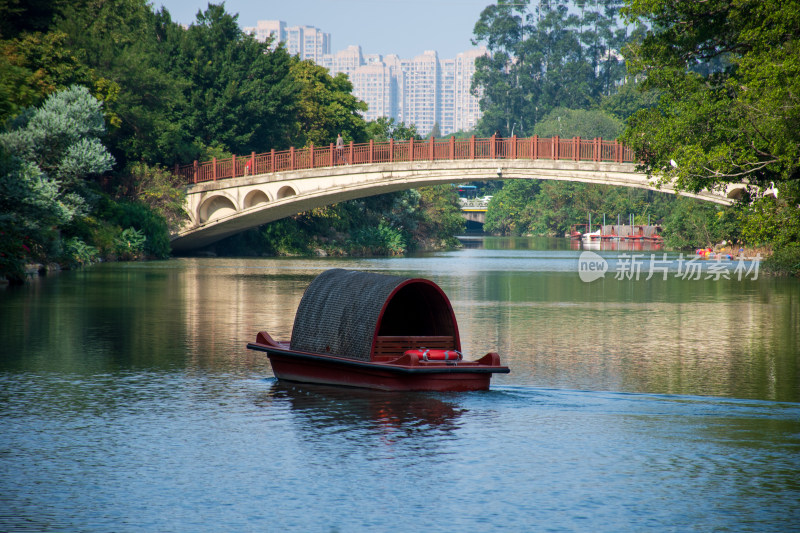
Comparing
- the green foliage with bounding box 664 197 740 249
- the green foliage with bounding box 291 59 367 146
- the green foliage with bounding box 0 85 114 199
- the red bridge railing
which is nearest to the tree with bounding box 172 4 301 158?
the red bridge railing

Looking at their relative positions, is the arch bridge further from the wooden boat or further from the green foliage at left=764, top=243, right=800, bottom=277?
the wooden boat

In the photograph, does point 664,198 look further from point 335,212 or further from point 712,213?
point 335,212

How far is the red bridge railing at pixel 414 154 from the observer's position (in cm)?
4856

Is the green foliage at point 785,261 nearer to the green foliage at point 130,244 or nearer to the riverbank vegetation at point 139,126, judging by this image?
the riverbank vegetation at point 139,126

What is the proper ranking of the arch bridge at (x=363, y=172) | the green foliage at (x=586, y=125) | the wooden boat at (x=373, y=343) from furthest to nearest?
the green foliage at (x=586, y=125)
the arch bridge at (x=363, y=172)
the wooden boat at (x=373, y=343)

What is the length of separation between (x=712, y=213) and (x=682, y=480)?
2104 inches

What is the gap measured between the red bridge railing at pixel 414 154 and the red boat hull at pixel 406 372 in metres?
35.3

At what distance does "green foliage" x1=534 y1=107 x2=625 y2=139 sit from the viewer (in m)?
118

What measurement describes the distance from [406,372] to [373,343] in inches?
29.9

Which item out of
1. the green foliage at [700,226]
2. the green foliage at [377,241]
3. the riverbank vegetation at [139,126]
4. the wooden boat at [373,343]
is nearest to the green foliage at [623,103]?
the green foliage at [700,226]

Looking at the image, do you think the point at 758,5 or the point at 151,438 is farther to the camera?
the point at 758,5

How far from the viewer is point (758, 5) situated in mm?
24969

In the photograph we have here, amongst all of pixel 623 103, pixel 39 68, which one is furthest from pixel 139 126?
pixel 623 103

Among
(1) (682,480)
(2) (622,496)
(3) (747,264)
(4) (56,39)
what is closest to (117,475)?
(2) (622,496)
